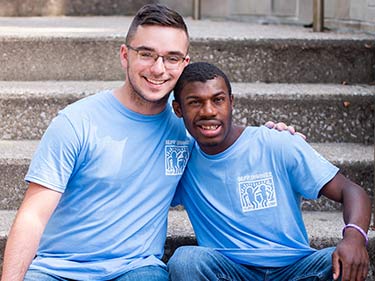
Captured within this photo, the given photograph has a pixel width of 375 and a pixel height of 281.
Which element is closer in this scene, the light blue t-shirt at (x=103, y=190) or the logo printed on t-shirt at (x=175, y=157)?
the light blue t-shirt at (x=103, y=190)

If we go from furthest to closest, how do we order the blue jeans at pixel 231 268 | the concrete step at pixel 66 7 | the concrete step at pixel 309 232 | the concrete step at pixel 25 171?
the concrete step at pixel 66 7, the concrete step at pixel 25 171, the concrete step at pixel 309 232, the blue jeans at pixel 231 268

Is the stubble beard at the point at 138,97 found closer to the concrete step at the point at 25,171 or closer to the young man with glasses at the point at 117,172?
the young man with glasses at the point at 117,172

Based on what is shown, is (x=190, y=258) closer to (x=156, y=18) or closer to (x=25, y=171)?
(x=156, y=18)

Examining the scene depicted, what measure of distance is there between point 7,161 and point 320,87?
1347mm

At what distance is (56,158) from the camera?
92.9 inches

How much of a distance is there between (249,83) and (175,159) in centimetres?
119

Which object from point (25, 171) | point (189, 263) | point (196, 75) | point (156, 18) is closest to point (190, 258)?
point (189, 263)

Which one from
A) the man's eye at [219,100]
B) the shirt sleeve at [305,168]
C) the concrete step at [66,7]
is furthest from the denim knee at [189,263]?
the concrete step at [66,7]

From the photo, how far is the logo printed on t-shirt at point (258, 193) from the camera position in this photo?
2479 mm

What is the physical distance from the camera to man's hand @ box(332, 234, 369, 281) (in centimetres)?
224

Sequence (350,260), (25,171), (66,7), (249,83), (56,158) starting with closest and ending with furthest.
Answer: (350,260) < (56,158) < (25,171) < (249,83) < (66,7)

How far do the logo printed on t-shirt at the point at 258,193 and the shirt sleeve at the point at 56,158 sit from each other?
0.51 metres

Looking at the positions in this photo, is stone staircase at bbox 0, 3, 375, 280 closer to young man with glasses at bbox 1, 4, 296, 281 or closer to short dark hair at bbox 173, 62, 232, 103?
young man with glasses at bbox 1, 4, 296, 281

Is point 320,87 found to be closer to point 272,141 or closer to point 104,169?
point 272,141
